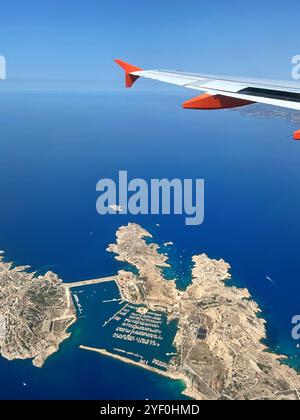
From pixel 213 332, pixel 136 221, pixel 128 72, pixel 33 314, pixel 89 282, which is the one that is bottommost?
pixel 213 332

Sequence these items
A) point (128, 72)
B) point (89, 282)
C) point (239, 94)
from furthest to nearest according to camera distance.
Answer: point (89, 282) < point (128, 72) < point (239, 94)

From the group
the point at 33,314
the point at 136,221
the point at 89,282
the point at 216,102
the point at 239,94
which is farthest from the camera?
the point at 136,221

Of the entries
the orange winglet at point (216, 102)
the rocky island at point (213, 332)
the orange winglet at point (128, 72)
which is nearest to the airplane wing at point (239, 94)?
the orange winglet at point (216, 102)

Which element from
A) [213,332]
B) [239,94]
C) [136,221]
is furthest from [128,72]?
[136,221]

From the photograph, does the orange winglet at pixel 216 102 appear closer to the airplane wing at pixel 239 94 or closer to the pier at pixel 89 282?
the airplane wing at pixel 239 94

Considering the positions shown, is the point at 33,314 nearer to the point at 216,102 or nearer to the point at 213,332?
the point at 213,332

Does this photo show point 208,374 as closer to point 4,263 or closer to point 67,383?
point 67,383
